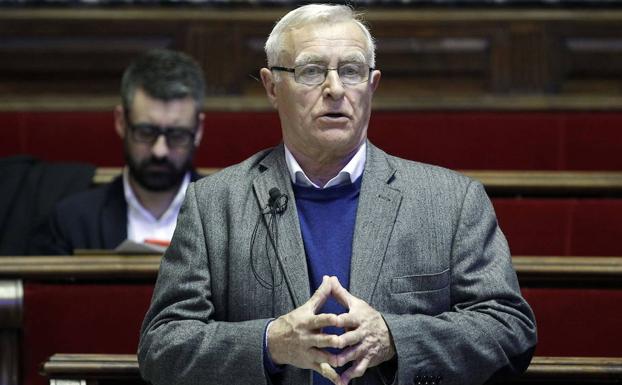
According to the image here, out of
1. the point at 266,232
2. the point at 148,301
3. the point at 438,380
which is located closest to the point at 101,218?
the point at 148,301

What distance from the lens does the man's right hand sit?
90 centimetres

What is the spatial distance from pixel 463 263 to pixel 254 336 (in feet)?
0.58

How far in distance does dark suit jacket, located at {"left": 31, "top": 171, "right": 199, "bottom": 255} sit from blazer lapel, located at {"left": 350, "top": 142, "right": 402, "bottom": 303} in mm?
546

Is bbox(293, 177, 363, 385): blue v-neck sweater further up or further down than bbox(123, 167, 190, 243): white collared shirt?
further up

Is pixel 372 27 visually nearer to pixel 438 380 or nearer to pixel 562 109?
pixel 562 109

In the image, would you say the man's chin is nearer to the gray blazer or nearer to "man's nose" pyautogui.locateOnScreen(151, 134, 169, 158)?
"man's nose" pyautogui.locateOnScreen(151, 134, 169, 158)

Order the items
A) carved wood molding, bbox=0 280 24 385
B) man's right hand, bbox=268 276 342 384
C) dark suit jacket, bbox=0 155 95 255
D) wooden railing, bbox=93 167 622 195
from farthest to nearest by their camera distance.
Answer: dark suit jacket, bbox=0 155 95 255
wooden railing, bbox=93 167 622 195
carved wood molding, bbox=0 280 24 385
man's right hand, bbox=268 276 342 384

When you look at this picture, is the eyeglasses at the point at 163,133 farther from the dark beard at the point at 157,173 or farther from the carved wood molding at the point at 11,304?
the carved wood molding at the point at 11,304

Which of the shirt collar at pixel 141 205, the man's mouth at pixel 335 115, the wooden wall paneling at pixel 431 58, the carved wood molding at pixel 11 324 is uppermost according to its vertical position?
the man's mouth at pixel 335 115

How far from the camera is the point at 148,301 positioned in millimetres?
1238

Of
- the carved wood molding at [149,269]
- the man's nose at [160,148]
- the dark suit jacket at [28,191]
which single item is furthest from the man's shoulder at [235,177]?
the dark suit jacket at [28,191]

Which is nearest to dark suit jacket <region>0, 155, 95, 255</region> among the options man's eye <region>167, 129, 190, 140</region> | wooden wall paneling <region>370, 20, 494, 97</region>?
man's eye <region>167, 129, 190, 140</region>

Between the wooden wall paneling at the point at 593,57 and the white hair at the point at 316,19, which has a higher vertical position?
the white hair at the point at 316,19

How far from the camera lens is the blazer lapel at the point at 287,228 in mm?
974
